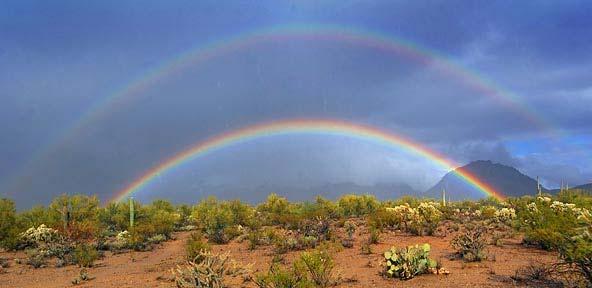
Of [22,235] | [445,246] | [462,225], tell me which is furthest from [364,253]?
[22,235]

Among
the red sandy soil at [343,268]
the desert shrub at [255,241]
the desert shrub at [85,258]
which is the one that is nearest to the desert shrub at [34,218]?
the red sandy soil at [343,268]

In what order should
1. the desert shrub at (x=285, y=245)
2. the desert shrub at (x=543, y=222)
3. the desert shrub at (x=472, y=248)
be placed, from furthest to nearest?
the desert shrub at (x=285, y=245) < the desert shrub at (x=543, y=222) < the desert shrub at (x=472, y=248)

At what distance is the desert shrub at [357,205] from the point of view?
48.7 metres

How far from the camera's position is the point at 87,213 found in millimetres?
36500

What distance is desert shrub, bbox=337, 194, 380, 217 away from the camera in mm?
48688

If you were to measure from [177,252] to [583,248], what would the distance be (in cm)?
2108

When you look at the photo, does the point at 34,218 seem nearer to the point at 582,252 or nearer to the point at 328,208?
the point at 328,208

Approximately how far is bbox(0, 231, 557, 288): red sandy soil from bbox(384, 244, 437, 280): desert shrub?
307 millimetres

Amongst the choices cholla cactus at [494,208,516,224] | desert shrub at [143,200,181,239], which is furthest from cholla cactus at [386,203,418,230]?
desert shrub at [143,200,181,239]

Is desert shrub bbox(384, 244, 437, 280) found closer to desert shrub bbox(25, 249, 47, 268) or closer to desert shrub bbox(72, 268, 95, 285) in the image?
desert shrub bbox(72, 268, 95, 285)

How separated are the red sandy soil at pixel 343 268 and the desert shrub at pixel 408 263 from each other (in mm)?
307

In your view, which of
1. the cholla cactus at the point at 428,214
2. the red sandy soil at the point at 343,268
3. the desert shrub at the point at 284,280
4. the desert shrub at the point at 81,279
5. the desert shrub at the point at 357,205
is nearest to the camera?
the desert shrub at the point at 284,280

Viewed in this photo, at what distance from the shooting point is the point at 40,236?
99.1 feet

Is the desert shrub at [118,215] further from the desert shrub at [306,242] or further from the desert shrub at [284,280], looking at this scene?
the desert shrub at [284,280]
